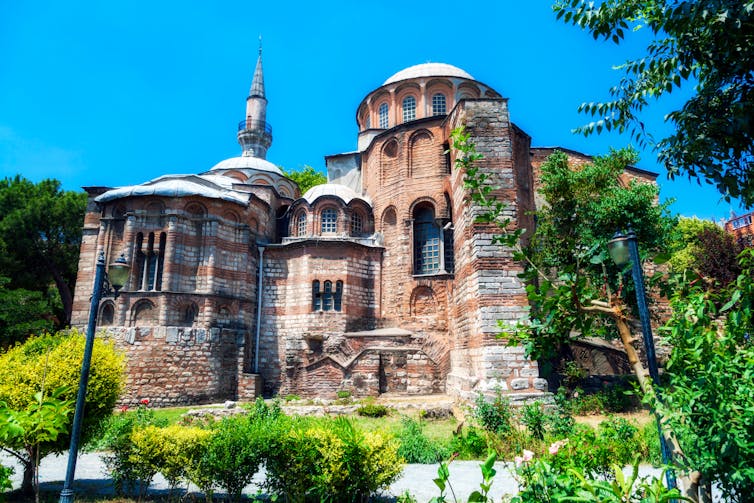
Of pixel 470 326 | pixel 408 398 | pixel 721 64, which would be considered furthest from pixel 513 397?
pixel 721 64

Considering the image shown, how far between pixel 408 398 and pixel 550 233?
721 cm

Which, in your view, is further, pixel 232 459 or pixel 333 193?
pixel 333 193

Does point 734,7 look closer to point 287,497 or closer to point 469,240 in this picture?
point 287,497

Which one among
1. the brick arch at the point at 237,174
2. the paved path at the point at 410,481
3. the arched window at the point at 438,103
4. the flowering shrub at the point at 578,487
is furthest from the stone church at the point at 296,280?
the flowering shrub at the point at 578,487

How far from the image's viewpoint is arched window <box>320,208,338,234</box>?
73.6ft

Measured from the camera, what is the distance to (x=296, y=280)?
A: 21234 millimetres

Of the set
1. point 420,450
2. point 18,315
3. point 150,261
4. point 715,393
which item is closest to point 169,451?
point 420,450

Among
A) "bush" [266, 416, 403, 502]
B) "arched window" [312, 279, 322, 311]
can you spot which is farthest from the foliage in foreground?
"arched window" [312, 279, 322, 311]

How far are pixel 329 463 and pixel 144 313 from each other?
1608 cm

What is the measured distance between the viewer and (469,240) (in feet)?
43.2

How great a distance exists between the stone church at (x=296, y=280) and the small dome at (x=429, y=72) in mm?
5042

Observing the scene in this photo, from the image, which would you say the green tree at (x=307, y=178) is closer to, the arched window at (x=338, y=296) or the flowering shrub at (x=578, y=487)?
the arched window at (x=338, y=296)

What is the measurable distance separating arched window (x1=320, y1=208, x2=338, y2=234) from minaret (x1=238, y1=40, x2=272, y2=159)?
11975mm

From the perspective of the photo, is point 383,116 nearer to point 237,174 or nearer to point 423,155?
point 423,155
